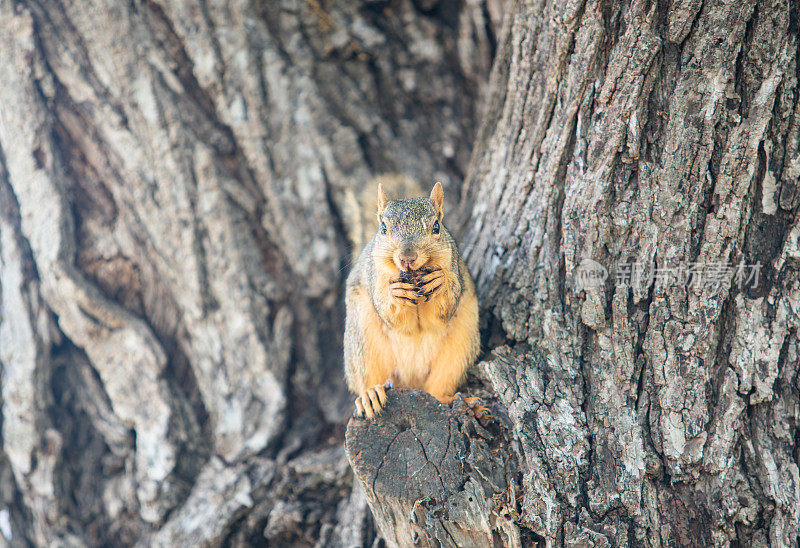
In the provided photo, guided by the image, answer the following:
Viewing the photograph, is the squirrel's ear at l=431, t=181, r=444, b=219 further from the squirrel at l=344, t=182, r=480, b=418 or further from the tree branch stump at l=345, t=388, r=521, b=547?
the tree branch stump at l=345, t=388, r=521, b=547

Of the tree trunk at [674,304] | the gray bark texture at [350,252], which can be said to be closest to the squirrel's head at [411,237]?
the gray bark texture at [350,252]

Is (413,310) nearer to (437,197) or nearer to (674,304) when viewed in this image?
(437,197)

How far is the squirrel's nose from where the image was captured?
1.99m

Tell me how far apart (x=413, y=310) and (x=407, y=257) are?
0.68ft

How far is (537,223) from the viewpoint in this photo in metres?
2.02

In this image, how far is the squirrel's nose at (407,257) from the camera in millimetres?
1989

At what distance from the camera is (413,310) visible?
6.84 ft

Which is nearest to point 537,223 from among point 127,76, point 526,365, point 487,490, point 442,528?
point 526,365

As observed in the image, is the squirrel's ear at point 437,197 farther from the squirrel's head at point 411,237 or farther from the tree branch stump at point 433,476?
the tree branch stump at point 433,476

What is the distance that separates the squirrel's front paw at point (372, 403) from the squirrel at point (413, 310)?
9 cm

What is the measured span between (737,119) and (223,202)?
6.10 ft

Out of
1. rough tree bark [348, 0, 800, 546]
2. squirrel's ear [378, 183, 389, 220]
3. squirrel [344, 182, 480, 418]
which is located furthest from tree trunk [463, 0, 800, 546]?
squirrel's ear [378, 183, 389, 220]

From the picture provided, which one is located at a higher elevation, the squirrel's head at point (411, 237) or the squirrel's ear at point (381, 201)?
the squirrel's ear at point (381, 201)

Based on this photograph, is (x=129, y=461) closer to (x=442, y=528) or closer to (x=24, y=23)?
(x=442, y=528)
